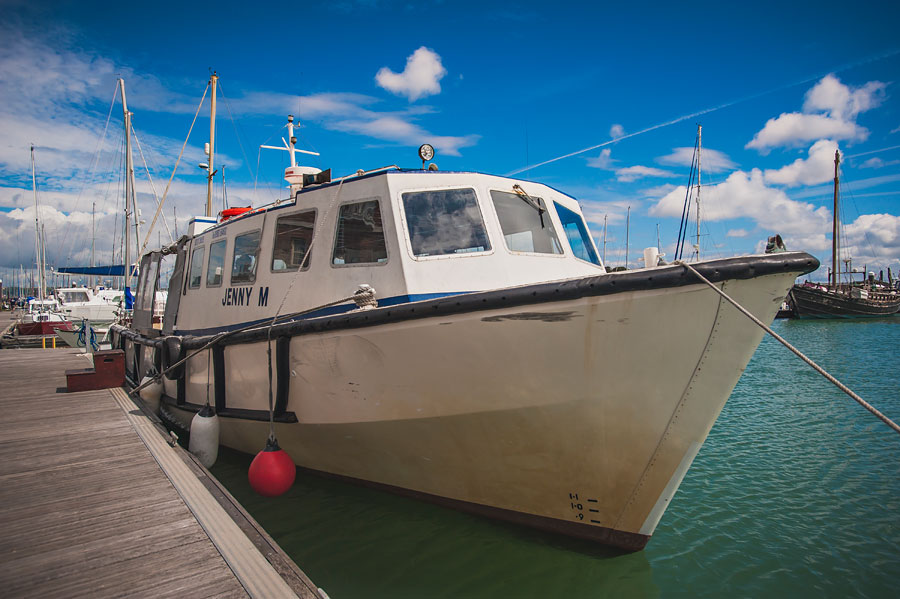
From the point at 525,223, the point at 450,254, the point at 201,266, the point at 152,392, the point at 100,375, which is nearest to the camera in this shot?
the point at 450,254

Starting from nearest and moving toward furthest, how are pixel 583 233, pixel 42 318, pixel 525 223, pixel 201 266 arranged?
pixel 525 223
pixel 583 233
pixel 201 266
pixel 42 318

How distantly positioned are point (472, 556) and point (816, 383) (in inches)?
493

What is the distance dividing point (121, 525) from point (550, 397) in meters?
3.04

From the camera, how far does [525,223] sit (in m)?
4.86

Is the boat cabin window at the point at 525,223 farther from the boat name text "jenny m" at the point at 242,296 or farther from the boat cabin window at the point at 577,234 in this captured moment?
the boat name text "jenny m" at the point at 242,296

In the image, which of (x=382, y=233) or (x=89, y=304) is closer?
(x=382, y=233)

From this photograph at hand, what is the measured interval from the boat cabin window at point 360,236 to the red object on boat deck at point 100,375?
553 cm

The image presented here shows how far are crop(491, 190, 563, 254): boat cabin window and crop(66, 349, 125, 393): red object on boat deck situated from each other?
278 inches

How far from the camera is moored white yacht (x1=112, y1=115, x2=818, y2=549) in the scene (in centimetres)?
335

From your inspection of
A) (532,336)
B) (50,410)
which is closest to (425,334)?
(532,336)

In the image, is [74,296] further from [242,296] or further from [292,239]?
[292,239]

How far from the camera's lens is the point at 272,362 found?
506cm

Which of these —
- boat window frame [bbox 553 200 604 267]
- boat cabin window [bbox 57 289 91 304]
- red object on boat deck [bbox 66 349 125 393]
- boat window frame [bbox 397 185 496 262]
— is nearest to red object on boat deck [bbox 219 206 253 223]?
boat window frame [bbox 397 185 496 262]

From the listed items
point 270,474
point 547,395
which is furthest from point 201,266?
point 547,395
